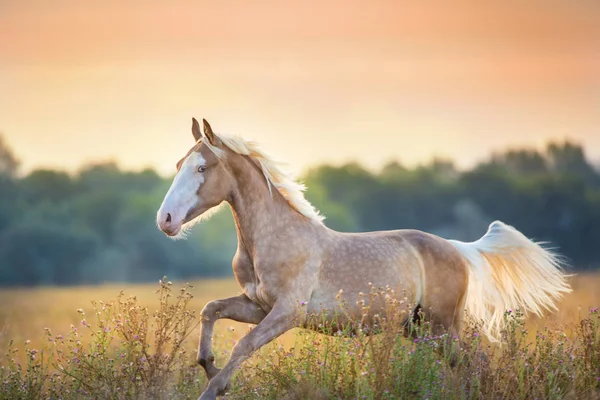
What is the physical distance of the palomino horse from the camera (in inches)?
274

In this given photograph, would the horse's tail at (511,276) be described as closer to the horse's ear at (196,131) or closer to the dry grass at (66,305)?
the horse's ear at (196,131)

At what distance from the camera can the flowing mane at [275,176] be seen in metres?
7.31

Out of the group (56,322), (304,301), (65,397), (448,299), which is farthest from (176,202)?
(56,322)

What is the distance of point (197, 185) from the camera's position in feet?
22.9

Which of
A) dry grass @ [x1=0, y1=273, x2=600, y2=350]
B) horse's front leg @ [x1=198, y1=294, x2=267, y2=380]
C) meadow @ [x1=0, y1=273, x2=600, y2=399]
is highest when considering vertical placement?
horse's front leg @ [x1=198, y1=294, x2=267, y2=380]

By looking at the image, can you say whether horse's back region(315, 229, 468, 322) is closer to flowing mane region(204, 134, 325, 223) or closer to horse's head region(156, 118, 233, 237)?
flowing mane region(204, 134, 325, 223)

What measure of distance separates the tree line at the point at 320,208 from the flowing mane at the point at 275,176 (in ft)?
127

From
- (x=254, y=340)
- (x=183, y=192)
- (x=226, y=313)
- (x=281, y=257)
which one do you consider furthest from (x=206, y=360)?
(x=183, y=192)

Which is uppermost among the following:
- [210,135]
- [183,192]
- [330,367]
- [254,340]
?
[210,135]

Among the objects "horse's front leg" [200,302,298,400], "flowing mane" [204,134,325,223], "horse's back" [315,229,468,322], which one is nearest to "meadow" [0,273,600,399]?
"horse's front leg" [200,302,298,400]

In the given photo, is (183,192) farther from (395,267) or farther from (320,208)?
(320,208)

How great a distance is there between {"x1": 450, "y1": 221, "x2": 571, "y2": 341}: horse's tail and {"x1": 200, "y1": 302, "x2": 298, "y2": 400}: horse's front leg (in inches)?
88.5

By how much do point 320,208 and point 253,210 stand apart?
1808 inches

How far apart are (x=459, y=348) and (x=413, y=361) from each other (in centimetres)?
131
